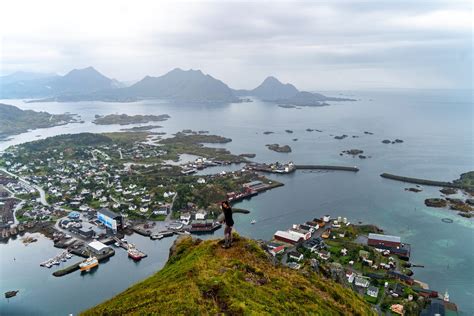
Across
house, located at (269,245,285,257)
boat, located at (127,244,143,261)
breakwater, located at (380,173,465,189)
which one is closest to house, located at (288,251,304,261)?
house, located at (269,245,285,257)

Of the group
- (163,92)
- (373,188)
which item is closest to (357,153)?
(373,188)

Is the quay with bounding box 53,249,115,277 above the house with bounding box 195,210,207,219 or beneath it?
beneath

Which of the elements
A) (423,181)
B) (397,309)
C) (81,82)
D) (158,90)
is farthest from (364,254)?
(81,82)

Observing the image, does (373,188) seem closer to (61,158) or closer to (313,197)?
(313,197)

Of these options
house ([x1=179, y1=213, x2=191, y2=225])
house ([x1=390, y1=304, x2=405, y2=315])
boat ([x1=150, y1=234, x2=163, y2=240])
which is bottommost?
house ([x1=390, y1=304, x2=405, y2=315])

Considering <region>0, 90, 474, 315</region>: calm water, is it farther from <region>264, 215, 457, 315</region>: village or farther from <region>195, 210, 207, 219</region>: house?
<region>195, 210, 207, 219</region>: house

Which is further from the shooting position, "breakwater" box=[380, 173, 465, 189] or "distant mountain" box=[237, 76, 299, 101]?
"distant mountain" box=[237, 76, 299, 101]
